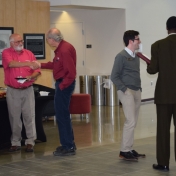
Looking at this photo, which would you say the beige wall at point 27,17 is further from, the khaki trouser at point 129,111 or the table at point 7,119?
the khaki trouser at point 129,111

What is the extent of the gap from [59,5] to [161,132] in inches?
304

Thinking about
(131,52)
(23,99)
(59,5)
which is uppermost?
(59,5)

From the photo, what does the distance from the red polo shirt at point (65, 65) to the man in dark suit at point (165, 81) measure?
1.23 meters

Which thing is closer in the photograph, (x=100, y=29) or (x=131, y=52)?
(x=131, y=52)

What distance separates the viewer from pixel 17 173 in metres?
6.43

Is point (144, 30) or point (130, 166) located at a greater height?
point (144, 30)

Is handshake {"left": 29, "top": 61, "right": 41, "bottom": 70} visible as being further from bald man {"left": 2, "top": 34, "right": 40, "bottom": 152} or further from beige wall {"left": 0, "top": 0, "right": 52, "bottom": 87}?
beige wall {"left": 0, "top": 0, "right": 52, "bottom": 87}

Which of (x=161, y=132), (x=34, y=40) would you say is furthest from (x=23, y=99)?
(x=34, y=40)

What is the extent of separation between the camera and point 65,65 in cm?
710

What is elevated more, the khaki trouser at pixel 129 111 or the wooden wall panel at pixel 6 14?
the wooden wall panel at pixel 6 14

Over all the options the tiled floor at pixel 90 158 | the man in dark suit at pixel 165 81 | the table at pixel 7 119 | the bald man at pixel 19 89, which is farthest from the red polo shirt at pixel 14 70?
the man in dark suit at pixel 165 81

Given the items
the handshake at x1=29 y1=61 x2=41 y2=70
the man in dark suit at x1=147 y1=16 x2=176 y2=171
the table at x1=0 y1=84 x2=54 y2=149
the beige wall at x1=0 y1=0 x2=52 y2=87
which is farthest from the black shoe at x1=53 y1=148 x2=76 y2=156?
the beige wall at x1=0 y1=0 x2=52 y2=87

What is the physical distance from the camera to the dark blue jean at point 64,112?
723 centimetres

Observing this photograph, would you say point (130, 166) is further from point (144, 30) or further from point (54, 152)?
point (144, 30)
